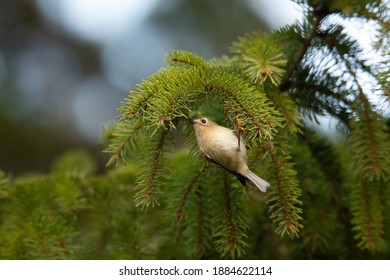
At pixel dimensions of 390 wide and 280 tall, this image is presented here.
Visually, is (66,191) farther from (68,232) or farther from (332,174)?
(332,174)

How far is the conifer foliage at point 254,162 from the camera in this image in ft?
3.34

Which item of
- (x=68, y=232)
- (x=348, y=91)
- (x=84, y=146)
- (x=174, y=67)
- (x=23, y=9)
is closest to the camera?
(x=174, y=67)

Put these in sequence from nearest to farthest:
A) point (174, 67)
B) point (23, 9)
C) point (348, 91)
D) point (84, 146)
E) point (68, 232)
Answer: point (174, 67) < point (348, 91) < point (68, 232) < point (84, 146) < point (23, 9)

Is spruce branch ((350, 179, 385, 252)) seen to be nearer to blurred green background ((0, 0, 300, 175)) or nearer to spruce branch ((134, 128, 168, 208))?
spruce branch ((134, 128, 168, 208))

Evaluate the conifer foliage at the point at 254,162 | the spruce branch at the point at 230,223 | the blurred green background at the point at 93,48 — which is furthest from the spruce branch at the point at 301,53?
the blurred green background at the point at 93,48

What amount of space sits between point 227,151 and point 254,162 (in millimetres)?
204

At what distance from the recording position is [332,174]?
1.40m

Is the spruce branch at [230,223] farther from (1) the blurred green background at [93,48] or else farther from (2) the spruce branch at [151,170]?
(1) the blurred green background at [93,48]

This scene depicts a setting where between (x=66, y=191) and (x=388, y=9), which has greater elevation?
(x=388, y=9)

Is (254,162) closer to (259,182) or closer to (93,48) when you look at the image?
(259,182)

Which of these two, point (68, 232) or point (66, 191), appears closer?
point (68, 232)

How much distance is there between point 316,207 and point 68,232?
29.1 inches

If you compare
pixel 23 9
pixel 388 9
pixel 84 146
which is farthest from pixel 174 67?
pixel 23 9

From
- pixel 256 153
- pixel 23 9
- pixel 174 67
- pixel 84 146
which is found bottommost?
pixel 256 153
